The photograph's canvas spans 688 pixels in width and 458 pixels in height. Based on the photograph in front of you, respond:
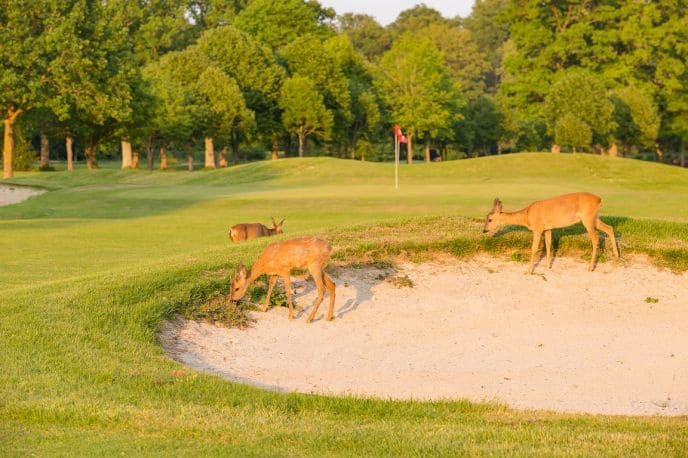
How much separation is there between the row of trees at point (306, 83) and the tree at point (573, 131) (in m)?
0.13

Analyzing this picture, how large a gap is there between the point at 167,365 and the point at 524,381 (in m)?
4.61

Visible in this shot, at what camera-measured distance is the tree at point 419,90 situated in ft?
320

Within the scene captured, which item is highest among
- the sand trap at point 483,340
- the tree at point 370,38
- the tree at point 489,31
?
the tree at point 489,31

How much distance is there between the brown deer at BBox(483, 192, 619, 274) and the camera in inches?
690

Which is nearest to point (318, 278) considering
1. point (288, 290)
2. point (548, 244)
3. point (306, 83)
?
point (288, 290)

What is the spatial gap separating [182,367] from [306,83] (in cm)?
7709

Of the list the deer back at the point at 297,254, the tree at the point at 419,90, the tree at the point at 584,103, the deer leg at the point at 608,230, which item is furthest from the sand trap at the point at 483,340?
the tree at the point at 419,90

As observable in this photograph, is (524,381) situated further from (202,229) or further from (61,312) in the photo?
(202,229)

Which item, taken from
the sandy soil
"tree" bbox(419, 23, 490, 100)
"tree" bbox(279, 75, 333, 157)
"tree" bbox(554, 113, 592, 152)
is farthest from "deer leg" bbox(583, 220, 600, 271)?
"tree" bbox(419, 23, 490, 100)

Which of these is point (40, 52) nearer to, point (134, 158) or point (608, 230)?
point (134, 158)

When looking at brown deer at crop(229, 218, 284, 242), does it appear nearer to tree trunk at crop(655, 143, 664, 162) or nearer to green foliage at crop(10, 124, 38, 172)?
green foliage at crop(10, 124, 38, 172)

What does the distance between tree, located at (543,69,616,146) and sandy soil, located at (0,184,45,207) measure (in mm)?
52316

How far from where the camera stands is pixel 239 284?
582 inches

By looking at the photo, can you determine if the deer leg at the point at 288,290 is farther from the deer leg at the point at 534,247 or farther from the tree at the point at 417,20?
the tree at the point at 417,20
